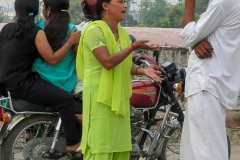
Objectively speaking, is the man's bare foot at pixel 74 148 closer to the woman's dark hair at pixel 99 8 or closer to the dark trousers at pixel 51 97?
the dark trousers at pixel 51 97

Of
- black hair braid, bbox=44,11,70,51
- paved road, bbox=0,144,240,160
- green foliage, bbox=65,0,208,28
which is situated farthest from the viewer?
green foliage, bbox=65,0,208,28

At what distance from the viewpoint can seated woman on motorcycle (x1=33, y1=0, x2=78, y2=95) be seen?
14.9ft

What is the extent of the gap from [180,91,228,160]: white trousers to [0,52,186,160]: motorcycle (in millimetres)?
941

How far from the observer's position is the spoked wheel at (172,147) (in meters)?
4.91

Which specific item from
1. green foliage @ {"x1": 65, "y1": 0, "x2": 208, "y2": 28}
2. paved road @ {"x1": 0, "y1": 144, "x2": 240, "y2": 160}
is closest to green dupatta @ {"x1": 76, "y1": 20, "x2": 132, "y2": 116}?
paved road @ {"x1": 0, "y1": 144, "x2": 240, "y2": 160}

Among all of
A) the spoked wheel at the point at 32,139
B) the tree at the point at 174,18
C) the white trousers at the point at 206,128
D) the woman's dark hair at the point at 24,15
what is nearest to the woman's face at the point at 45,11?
the woman's dark hair at the point at 24,15

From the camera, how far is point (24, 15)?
450 centimetres

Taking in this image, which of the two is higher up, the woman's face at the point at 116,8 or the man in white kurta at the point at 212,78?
the woman's face at the point at 116,8

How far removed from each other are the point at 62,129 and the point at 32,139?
26 cm

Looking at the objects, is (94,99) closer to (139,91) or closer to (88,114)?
(88,114)

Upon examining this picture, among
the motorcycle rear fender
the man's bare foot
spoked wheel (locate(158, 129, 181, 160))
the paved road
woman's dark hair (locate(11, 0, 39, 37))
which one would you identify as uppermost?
woman's dark hair (locate(11, 0, 39, 37))

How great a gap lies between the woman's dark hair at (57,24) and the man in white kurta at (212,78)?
114cm

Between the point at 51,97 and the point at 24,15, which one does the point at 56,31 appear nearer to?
the point at 24,15

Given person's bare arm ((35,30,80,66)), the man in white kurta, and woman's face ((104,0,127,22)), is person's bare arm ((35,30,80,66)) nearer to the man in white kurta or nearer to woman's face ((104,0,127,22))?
woman's face ((104,0,127,22))
